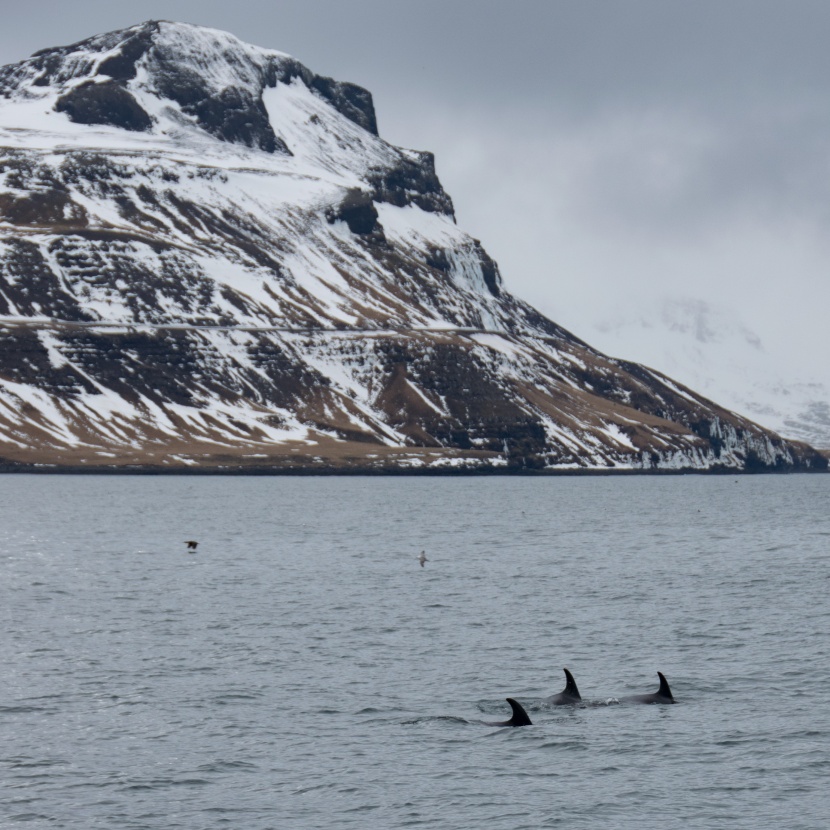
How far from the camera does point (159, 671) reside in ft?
218

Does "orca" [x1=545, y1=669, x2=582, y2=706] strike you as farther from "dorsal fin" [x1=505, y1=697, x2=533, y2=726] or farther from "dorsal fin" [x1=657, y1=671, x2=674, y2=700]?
"dorsal fin" [x1=505, y1=697, x2=533, y2=726]

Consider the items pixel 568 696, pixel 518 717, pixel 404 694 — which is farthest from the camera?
pixel 404 694

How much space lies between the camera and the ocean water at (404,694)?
46.2m

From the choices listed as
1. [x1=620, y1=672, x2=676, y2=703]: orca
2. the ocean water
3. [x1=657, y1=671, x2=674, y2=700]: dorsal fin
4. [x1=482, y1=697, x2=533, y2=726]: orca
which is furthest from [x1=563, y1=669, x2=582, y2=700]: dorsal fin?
[x1=482, y1=697, x2=533, y2=726]: orca

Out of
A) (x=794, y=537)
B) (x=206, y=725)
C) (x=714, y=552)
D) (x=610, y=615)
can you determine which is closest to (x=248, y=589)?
(x=610, y=615)

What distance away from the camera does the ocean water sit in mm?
46250

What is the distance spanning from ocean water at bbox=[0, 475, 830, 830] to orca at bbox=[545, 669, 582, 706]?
58cm

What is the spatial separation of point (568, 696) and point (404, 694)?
681 centimetres

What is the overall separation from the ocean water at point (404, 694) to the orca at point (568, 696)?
58 centimetres

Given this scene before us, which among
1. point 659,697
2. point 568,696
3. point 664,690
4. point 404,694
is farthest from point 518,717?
point 664,690

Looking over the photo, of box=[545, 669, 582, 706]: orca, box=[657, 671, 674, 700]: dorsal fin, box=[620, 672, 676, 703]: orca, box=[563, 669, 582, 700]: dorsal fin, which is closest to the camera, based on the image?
box=[545, 669, 582, 706]: orca

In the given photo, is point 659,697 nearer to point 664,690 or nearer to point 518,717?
point 664,690

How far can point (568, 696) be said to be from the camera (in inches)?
2349

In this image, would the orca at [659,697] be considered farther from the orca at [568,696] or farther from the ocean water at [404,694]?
the orca at [568,696]
